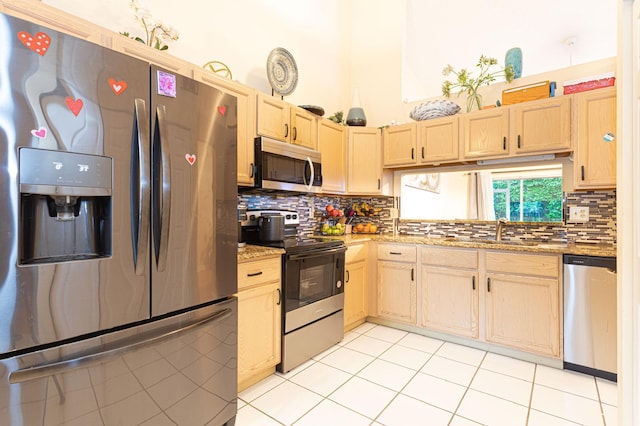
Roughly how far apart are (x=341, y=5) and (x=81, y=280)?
14.5ft

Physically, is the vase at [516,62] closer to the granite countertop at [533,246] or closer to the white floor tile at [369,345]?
the granite countertop at [533,246]

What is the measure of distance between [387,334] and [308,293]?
1.08 metres

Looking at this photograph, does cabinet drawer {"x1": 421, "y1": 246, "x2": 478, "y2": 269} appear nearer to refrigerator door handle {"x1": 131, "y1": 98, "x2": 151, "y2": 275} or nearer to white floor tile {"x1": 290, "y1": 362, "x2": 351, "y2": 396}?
white floor tile {"x1": 290, "y1": 362, "x2": 351, "y2": 396}

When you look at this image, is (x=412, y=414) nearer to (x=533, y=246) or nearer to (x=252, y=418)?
(x=252, y=418)

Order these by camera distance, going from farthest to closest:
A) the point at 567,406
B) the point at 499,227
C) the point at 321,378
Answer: the point at 499,227, the point at 321,378, the point at 567,406

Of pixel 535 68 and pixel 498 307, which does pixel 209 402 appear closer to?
pixel 498 307

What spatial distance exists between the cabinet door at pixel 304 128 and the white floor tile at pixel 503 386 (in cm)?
232

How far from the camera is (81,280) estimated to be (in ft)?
3.66

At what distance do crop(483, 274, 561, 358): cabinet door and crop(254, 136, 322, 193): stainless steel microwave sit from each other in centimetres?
176

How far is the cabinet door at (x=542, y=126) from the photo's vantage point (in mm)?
2539

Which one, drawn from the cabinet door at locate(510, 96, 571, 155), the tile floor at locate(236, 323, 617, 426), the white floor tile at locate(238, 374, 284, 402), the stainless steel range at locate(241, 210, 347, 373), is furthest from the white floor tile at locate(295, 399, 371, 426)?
the cabinet door at locate(510, 96, 571, 155)

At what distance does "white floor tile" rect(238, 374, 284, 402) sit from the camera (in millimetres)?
1990

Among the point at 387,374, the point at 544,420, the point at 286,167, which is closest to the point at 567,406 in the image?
the point at 544,420

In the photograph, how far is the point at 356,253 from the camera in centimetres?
305
